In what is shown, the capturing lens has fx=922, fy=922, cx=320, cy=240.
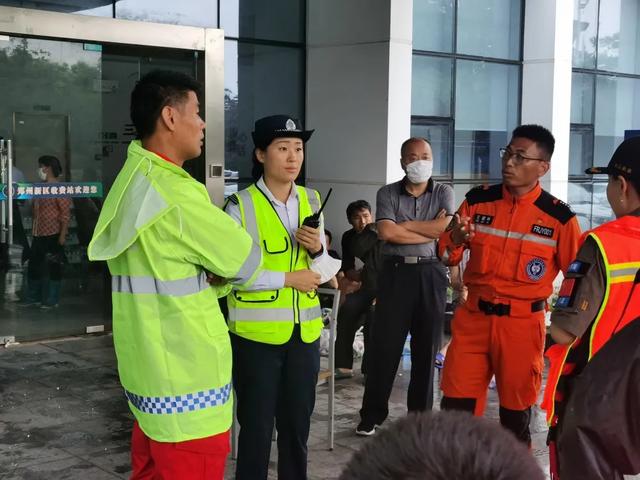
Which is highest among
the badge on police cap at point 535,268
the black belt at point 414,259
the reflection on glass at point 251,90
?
the reflection on glass at point 251,90

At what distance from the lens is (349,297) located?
7.39 meters

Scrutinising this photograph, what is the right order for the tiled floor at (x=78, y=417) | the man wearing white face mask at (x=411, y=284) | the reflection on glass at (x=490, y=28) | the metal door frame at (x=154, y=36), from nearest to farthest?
the tiled floor at (x=78, y=417) < the man wearing white face mask at (x=411, y=284) < the metal door frame at (x=154, y=36) < the reflection on glass at (x=490, y=28)

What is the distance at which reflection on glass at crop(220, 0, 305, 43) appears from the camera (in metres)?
10.3

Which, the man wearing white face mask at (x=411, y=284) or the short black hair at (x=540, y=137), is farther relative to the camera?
the man wearing white face mask at (x=411, y=284)

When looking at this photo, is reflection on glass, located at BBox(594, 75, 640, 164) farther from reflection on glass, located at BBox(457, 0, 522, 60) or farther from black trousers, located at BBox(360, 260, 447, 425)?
black trousers, located at BBox(360, 260, 447, 425)

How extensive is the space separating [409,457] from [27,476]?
4355 millimetres

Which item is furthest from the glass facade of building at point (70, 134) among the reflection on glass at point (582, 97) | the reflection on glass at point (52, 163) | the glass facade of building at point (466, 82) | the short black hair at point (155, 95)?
the reflection on glass at point (582, 97)

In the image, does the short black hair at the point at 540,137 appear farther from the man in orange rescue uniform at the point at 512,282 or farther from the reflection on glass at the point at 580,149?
the reflection on glass at the point at 580,149

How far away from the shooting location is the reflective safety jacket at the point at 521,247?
4695 mm

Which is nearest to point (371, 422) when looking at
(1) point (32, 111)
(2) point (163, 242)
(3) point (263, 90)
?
(2) point (163, 242)

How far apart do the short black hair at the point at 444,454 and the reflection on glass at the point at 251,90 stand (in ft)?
30.0

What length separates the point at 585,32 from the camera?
14.0 meters

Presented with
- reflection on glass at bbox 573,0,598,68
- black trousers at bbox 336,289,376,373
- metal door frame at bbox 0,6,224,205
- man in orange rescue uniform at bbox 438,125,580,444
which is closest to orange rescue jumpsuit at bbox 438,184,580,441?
man in orange rescue uniform at bbox 438,125,580,444

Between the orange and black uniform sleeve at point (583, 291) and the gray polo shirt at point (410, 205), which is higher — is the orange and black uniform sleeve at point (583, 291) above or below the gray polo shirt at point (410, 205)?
below
